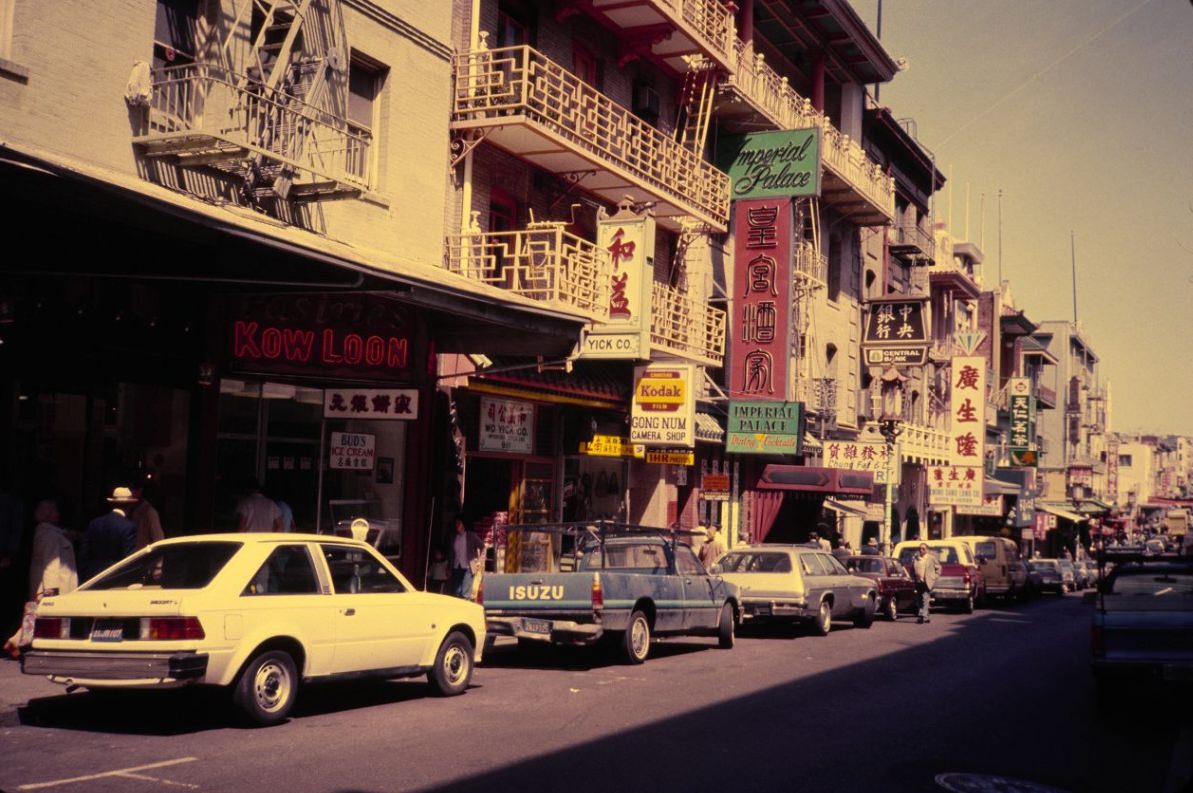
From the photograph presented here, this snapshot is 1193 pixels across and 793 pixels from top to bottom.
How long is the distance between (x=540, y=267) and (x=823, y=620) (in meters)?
7.55

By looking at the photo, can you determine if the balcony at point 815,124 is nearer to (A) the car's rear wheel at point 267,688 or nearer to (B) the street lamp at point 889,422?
(B) the street lamp at point 889,422

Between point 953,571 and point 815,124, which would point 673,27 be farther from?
point 953,571

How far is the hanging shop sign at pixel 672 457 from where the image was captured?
25.8m

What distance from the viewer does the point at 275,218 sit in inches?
653

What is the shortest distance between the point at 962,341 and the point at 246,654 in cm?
4925

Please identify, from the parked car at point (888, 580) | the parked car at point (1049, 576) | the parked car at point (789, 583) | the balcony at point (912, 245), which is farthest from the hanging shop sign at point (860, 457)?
the balcony at point (912, 245)

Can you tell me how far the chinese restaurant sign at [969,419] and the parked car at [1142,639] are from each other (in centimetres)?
3792

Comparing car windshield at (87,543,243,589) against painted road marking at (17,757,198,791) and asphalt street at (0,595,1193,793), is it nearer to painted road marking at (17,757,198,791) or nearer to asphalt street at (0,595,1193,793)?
asphalt street at (0,595,1193,793)

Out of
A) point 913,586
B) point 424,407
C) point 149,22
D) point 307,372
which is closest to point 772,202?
point 913,586

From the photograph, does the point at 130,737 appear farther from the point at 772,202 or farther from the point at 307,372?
the point at 772,202

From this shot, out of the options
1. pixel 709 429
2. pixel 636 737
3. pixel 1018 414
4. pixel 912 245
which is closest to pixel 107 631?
pixel 636 737

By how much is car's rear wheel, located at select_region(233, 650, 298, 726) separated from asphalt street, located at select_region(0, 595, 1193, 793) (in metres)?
0.18

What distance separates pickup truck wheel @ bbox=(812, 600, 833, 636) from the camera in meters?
20.9

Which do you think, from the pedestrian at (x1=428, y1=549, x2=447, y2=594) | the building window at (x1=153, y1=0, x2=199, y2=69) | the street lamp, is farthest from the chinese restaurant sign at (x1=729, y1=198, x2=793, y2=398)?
the building window at (x1=153, y1=0, x2=199, y2=69)
